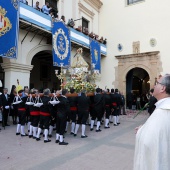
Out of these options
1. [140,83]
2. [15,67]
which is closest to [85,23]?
[140,83]

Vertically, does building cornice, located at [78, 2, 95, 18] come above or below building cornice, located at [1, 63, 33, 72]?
above

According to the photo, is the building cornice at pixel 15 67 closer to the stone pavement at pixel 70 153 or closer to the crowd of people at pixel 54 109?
the crowd of people at pixel 54 109

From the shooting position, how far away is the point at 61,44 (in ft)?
43.3

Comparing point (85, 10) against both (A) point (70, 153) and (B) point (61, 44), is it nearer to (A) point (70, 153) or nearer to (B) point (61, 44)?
(B) point (61, 44)

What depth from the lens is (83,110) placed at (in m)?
7.95

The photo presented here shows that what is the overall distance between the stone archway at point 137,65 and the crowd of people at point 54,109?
8154 millimetres

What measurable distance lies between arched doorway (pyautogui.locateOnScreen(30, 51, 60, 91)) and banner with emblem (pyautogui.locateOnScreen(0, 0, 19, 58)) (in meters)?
8.27

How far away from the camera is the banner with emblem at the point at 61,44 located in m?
12.7

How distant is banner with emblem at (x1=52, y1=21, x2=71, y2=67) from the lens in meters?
12.7

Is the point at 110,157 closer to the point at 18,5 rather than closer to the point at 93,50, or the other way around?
the point at 18,5

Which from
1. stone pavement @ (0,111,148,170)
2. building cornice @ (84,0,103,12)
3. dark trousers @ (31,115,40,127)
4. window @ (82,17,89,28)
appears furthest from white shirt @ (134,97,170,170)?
building cornice @ (84,0,103,12)

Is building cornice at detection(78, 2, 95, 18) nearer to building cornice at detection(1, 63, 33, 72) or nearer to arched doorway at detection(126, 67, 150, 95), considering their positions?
arched doorway at detection(126, 67, 150, 95)

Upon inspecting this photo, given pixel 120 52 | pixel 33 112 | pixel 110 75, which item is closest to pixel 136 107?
pixel 110 75

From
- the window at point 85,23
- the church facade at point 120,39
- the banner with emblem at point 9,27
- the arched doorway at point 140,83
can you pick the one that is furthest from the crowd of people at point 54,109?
the arched doorway at point 140,83
